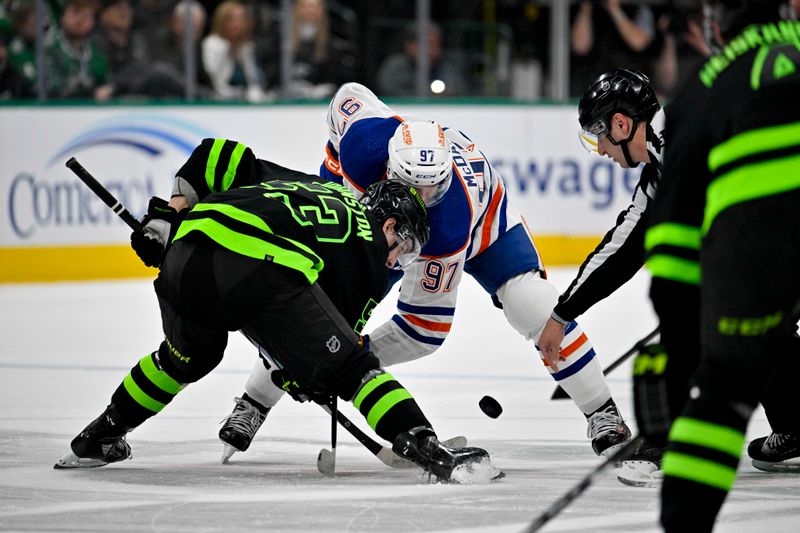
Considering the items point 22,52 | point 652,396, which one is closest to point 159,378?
point 652,396

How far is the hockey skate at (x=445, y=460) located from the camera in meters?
3.22

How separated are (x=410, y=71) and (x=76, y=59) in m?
2.06

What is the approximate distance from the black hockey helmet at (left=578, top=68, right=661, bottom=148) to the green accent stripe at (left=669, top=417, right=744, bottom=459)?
4.88ft

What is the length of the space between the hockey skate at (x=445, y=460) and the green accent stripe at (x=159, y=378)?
579mm

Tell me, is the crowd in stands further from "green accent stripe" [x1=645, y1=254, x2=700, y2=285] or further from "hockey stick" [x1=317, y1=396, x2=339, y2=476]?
"green accent stripe" [x1=645, y1=254, x2=700, y2=285]

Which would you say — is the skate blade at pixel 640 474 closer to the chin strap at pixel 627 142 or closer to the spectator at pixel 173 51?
the chin strap at pixel 627 142

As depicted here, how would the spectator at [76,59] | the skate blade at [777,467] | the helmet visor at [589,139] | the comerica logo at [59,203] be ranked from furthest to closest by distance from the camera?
the spectator at [76,59] → the comerica logo at [59,203] → the helmet visor at [589,139] → the skate blade at [777,467]

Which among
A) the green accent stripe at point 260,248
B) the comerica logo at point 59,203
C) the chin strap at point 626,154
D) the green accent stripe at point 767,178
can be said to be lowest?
the comerica logo at point 59,203

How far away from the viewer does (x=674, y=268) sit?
7.56 feet

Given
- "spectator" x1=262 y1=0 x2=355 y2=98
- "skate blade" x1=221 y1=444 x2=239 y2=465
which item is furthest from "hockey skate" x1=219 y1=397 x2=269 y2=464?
"spectator" x1=262 y1=0 x2=355 y2=98

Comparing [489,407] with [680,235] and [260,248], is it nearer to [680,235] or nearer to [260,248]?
[260,248]

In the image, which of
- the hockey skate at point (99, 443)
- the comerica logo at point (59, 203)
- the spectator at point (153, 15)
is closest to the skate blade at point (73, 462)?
the hockey skate at point (99, 443)

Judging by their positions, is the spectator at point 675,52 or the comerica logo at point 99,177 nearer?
the comerica logo at point 99,177

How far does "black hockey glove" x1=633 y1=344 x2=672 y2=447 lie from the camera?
7.57 ft
